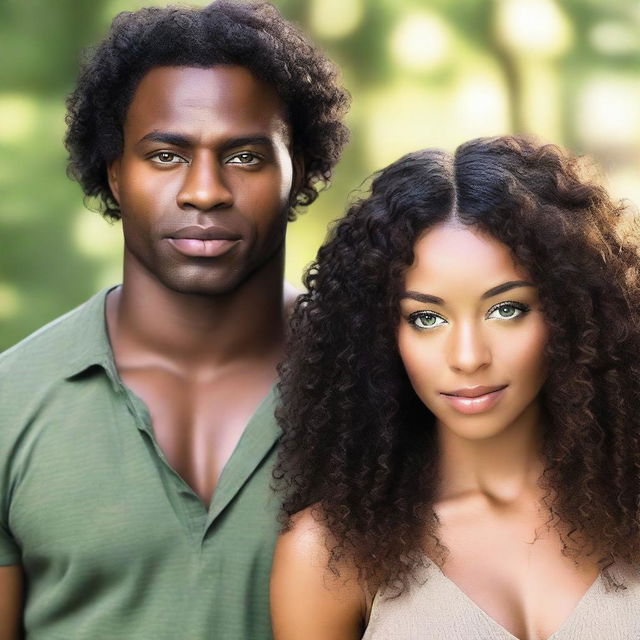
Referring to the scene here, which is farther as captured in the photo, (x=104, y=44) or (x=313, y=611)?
(x=104, y=44)

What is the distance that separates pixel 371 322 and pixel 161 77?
0.81 m

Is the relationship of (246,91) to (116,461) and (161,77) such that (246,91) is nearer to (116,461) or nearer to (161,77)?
(161,77)

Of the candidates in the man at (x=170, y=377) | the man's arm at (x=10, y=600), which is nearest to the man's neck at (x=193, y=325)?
the man at (x=170, y=377)

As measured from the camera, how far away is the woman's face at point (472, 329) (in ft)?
8.88

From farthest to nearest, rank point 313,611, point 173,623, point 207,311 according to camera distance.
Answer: point 207,311 → point 173,623 → point 313,611

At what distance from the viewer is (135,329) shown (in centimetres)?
336

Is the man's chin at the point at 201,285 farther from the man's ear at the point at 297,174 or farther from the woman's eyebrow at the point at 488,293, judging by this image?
the woman's eyebrow at the point at 488,293

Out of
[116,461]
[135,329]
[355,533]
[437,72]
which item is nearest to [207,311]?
[135,329]

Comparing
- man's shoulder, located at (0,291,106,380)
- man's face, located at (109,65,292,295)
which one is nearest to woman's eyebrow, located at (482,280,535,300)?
man's face, located at (109,65,292,295)

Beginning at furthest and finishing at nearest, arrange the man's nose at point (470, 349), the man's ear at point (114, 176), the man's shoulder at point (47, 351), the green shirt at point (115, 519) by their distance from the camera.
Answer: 1. the man's ear at point (114, 176)
2. the man's shoulder at point (47, 351)
3. the green shirt at point (115, 519)
4. the man's nose at point (470, 349)

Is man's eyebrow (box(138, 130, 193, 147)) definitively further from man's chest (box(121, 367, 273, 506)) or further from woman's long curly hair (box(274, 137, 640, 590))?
man's chest (box(121, 367, 273, 506))

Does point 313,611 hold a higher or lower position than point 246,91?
lower

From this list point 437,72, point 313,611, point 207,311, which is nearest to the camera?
point 313,611

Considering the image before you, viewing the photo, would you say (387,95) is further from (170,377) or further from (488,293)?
(488,293)
